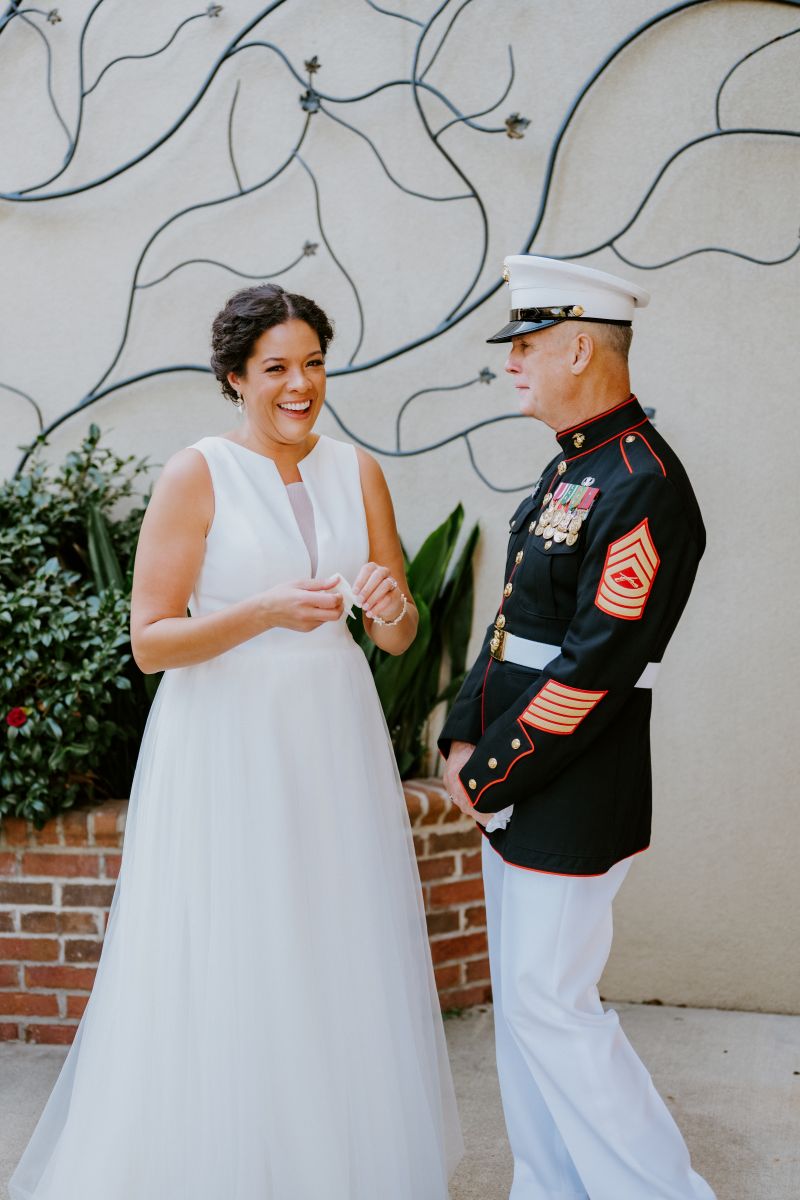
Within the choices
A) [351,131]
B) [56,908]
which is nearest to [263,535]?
[56,908]

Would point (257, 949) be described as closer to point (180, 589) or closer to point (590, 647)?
point (180, 589)

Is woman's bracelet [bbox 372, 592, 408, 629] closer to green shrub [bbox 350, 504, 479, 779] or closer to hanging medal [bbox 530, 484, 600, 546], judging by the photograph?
hanging medal [bbox 530, 484, 600, 546]

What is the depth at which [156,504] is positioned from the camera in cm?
233

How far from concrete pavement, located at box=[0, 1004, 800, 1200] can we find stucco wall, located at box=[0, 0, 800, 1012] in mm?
155

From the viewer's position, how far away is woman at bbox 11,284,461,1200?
228cm

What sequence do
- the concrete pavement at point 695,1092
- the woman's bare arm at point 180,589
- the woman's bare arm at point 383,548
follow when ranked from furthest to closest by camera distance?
the concrete pavement at point 695,1092 → the woman's bare arm at point 383,548 → the woman's bare arm at point 180,589

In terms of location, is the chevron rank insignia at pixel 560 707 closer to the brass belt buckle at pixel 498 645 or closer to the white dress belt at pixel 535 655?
the white dress belt at pixel 535 655

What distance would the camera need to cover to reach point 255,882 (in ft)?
7.63

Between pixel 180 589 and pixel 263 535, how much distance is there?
0.65ft

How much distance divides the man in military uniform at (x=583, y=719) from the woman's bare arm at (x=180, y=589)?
435 mm

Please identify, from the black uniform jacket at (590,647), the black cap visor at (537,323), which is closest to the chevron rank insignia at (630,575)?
the black uniform jacket at (590,647)

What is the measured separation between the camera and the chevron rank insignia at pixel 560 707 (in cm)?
205

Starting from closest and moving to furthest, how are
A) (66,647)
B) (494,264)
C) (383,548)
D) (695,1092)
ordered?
(383,548)
(695,1092)
(66,647)
(494,264)

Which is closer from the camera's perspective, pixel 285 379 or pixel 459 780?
pixel 459 780
